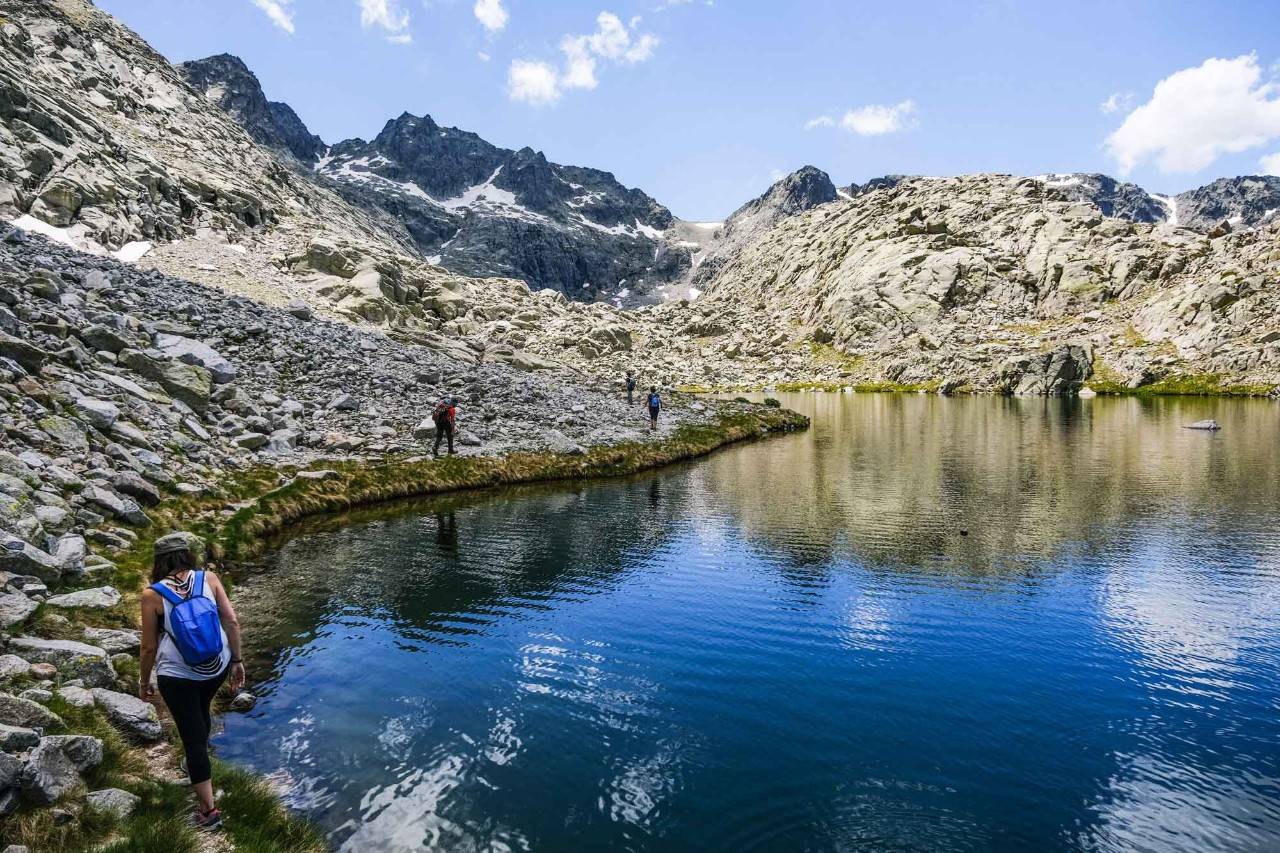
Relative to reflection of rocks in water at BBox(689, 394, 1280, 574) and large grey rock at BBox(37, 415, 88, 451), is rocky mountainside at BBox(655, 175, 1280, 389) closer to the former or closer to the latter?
reflection of rocks in water at BBox(689, 394, 1280, 574)

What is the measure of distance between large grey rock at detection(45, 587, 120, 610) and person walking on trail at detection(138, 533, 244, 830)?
7.07m

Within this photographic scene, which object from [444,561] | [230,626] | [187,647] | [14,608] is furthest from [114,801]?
[444,561]

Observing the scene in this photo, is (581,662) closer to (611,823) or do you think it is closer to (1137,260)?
(611,823)

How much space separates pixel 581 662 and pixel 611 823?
19.8 feet

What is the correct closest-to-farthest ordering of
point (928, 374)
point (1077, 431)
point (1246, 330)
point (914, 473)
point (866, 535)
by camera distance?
point (866, 535), point (914, 473), point (1077, 431), point (1246, 330), point (928, 374)

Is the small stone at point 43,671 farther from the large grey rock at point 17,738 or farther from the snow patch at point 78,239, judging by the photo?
the snow patch at point 78,239

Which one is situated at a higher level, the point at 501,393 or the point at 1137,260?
the point at 1137,260

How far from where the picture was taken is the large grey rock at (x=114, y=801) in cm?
854

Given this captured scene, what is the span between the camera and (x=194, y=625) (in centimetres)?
879

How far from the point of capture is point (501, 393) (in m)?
53.2

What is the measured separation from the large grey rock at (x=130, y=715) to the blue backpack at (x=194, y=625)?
3.60m

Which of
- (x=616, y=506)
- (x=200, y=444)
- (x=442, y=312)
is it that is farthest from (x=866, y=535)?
(x=442, y=312)

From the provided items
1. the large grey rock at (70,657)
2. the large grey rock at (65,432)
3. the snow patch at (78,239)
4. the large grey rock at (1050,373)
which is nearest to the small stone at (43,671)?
the large grey rock at (70,657)

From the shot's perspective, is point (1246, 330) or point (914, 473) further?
point (1246, 330)
